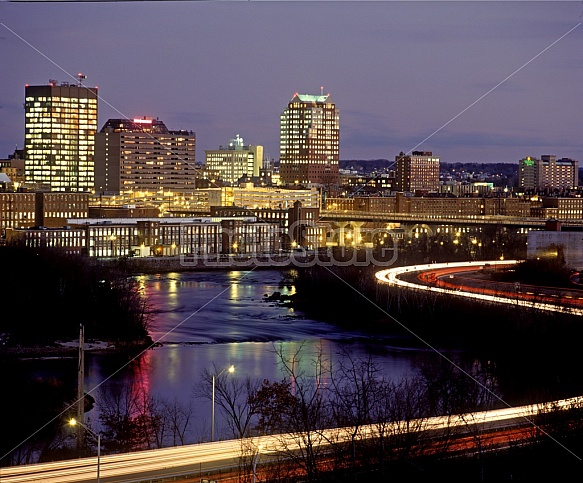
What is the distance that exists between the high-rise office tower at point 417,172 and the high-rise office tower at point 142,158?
12675mm

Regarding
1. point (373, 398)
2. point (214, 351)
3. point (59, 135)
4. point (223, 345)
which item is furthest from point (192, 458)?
point (59, 135)

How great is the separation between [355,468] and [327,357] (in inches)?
186

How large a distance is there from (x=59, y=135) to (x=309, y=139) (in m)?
8.55

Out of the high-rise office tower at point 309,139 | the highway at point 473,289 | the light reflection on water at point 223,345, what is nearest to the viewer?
the light reflection on water at point 223,345

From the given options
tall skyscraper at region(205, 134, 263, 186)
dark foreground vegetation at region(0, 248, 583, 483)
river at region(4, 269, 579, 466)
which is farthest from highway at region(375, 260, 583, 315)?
tall skyscraper at region(205, 134, 263, 186)

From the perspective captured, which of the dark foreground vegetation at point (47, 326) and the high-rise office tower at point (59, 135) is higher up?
the high-rise office tower at point (59, 135)

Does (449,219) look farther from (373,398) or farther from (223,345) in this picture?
(373,398)

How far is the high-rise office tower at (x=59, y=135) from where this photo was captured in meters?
35.2

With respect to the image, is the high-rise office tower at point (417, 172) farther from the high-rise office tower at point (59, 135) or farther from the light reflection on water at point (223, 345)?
the light reflection on water at point (223, 345)

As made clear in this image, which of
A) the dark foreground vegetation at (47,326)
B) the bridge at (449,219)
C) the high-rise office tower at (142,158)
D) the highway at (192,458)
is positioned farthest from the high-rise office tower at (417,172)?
the highway at (192,458)

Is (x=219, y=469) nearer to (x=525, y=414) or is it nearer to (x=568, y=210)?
(x=525, y=414)

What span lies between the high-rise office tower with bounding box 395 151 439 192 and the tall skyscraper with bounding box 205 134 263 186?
225 inches

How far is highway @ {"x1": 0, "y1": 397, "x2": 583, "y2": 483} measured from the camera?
409 centimetres

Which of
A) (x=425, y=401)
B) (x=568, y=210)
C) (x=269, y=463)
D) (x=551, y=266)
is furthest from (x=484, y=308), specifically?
(x=568, y=210)
